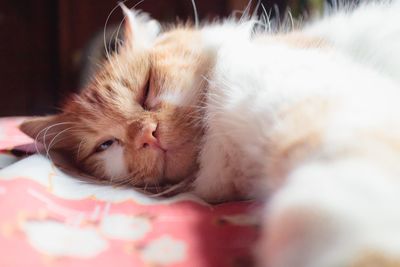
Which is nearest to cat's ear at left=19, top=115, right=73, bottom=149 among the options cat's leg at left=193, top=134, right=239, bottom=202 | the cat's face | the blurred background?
the cat's face

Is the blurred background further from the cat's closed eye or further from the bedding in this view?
the bedding

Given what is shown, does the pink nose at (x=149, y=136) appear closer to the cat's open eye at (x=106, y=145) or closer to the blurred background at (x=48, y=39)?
the cat's open eye at (x=106, y=145)

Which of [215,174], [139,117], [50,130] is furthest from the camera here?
[50,130]

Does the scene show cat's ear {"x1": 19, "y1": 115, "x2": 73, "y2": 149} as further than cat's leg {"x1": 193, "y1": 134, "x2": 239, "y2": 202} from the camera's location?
Yes

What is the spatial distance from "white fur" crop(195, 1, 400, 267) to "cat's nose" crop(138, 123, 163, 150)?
0.12m

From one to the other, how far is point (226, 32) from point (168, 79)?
0.23 meters

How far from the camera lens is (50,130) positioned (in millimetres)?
1217

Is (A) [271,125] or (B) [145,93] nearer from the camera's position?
(A) [271,125]

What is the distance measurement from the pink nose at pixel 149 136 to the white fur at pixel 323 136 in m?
0.12

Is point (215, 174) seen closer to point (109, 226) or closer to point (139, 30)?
point (109, 226)

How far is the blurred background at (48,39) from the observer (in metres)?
2.96

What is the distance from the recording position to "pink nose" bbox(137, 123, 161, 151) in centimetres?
99

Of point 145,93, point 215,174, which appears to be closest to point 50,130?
point 145,93

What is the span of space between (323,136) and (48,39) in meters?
2.92
